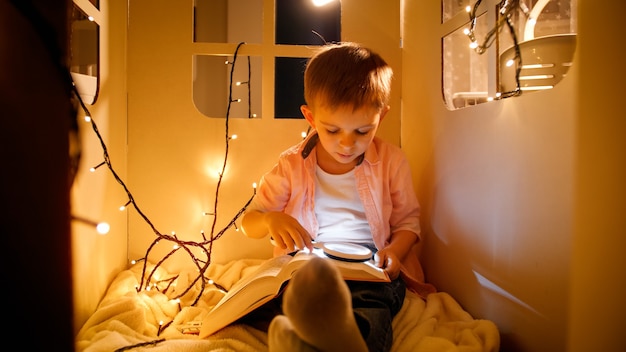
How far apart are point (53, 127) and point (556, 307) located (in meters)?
0.80

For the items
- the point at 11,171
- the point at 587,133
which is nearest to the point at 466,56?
the point at 587,133

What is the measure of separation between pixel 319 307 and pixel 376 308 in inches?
11.2

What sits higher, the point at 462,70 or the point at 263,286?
the point at 462,70

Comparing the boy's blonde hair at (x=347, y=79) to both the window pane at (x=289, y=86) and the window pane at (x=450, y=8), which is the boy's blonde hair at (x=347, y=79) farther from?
the window pane at (x=289, y=86)

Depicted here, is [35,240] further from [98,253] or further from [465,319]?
[465,319]

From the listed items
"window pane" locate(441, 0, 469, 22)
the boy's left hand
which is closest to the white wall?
"window pane" locate(441, 0, 469, 22)

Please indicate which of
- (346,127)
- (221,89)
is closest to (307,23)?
(346,127)

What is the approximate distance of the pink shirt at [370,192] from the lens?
1.01 meters

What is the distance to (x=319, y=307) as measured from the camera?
0.46 meters

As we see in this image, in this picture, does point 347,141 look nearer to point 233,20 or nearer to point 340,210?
point 340,210

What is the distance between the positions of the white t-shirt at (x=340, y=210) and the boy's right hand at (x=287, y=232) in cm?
15

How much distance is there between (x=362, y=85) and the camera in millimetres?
891

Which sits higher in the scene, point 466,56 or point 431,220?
point 466,56

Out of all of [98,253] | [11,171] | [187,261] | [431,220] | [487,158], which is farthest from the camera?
[187,261]
